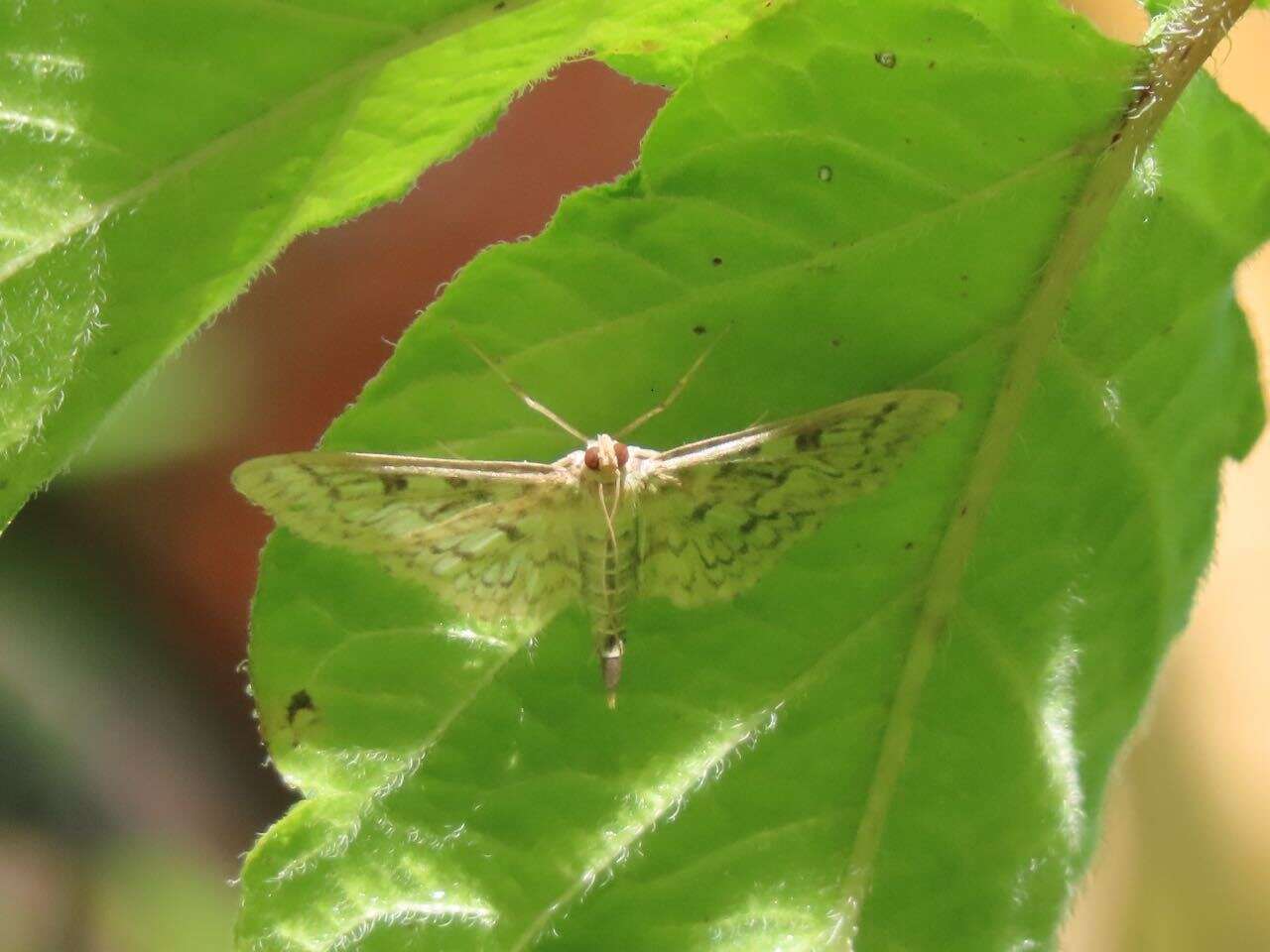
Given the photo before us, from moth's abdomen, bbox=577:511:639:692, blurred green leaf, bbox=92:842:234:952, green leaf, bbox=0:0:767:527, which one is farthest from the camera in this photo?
blurred green leaf, bbox=92:842:234:952

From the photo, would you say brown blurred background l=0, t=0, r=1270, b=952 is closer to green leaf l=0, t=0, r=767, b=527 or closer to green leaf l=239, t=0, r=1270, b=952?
green leaf l=239, t=0, r=1270, b=952

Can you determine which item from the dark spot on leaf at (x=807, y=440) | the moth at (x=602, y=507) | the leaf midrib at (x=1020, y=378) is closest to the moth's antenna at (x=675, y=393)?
the moth at (x=602, y=507)

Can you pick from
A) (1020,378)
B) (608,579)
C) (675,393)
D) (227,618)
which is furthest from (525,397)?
(227,618)

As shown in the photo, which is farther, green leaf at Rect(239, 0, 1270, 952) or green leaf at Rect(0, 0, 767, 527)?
green leaf at Rect(239, 0, 1270, 952)

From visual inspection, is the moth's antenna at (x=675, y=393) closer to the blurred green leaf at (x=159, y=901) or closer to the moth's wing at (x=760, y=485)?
the moth's wing at (x=760, y=485)

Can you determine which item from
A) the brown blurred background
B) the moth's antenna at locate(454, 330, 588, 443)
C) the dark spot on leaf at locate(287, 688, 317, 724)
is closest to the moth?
the moth's antenna at locate(454, 330, 588, 443)

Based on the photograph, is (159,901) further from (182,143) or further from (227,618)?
(182,143)
